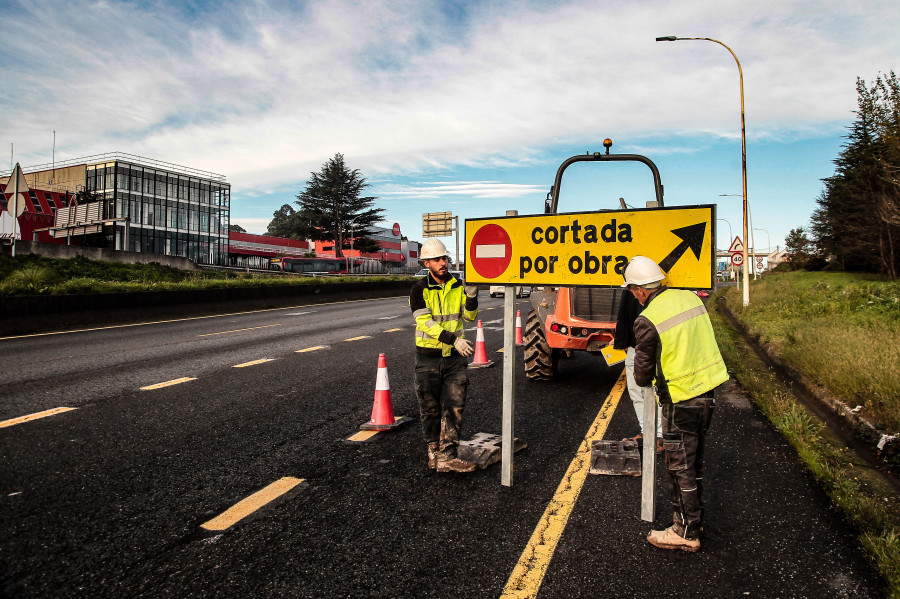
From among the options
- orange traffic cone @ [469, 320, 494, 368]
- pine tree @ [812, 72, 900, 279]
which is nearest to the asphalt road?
orange traffic cone @ [469, 320, 494, 368]

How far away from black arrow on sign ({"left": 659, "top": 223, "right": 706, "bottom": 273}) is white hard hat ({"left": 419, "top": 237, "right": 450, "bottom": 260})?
1.81 m

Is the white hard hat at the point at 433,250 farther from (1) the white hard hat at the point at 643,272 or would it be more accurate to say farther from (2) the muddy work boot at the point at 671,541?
(2) the muddy work boot at the point at 671,541

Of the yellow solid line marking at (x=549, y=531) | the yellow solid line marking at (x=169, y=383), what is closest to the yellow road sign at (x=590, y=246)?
the yellow solid line marking at (x=549, y=531)

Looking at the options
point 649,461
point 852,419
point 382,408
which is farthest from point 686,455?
point 852,419

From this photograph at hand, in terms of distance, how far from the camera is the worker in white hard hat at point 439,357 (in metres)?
5.12

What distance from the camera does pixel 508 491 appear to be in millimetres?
4652

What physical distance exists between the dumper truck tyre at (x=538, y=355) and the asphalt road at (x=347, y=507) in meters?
0.76

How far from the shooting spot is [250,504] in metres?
4.34

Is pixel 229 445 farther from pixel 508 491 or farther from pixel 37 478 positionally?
pixel 508 491

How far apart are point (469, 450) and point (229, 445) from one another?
2.29 metres

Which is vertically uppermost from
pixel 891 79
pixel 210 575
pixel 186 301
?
pixel 891 79

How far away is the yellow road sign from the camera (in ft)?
13.7

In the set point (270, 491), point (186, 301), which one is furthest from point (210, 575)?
point (186, 301)

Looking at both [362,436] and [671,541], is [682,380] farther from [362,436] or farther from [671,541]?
[362,436]
